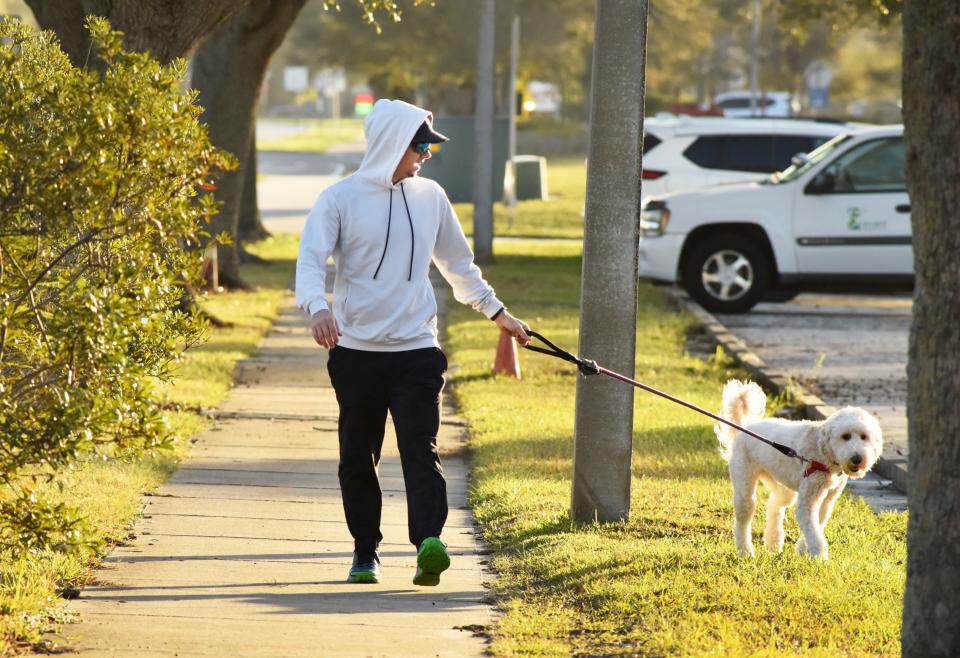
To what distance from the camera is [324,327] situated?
5266 millimetres

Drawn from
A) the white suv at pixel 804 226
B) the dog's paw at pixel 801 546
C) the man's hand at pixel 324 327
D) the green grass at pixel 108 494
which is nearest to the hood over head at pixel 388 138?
the man's hand at pixel 324 327

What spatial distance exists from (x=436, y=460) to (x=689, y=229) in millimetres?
10732

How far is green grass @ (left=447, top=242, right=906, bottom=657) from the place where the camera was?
5141 millimetres

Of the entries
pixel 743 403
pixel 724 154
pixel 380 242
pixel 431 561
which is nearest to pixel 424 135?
pixel 380 242

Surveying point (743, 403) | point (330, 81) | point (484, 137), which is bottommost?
point (743, 403)

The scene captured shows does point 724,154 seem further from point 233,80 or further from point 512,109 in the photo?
point 233,80

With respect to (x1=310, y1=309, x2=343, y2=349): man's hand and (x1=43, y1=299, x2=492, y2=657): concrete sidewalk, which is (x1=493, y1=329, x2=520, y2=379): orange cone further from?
(x1=310, y1=309, x2=343, y2=349): man's hand

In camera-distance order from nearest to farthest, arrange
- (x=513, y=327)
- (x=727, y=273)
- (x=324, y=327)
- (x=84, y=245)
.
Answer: (x=84, y=245)
(x=324, y=327)
(x=513, y=327)
(x=727, y=273)

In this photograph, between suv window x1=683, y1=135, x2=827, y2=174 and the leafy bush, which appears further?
suv window x1=683, y1=135, x2=827, y2=174

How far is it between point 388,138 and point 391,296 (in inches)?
22.4

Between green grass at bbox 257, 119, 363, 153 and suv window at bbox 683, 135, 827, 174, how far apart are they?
42449 mm

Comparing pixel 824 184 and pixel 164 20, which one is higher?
pixel 164 20

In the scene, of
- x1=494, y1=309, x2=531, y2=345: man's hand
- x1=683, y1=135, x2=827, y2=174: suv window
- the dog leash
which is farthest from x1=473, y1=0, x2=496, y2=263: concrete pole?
x1=494, y1=309, x2=531, y2=345: man's hand

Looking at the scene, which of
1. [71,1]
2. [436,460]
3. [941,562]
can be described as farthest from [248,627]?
[71,1]
